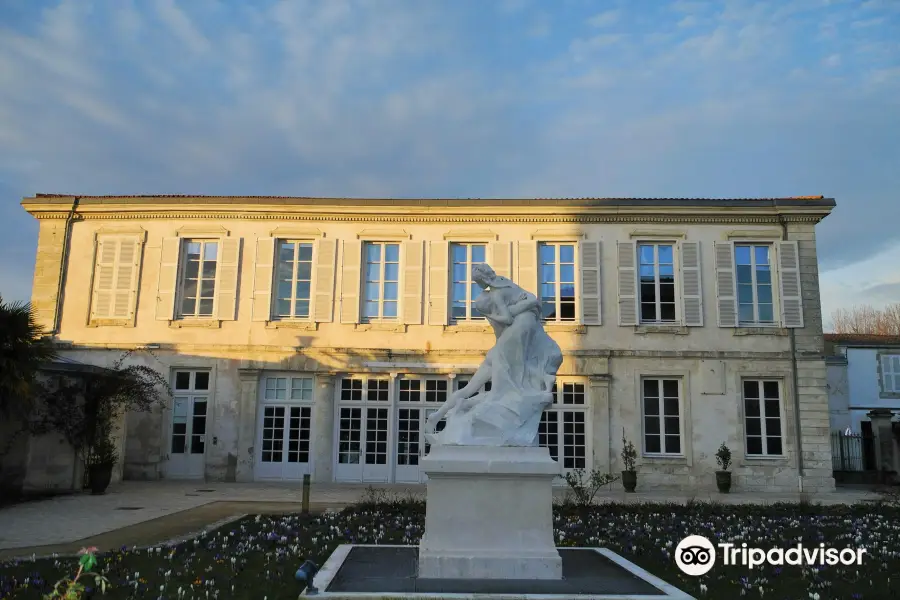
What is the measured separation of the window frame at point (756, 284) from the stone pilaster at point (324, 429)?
9.59 meters

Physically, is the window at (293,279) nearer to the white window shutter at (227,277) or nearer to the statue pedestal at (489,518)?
the white window shutter at (227,277)

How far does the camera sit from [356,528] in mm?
8836

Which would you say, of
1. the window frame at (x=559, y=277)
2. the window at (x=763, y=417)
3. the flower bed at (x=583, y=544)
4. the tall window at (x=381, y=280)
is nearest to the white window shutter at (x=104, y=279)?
the tall window at (x=381, y=280)

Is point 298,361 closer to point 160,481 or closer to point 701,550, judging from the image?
point 160,481

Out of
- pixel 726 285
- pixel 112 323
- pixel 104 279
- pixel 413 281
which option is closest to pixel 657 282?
pixel 726 285

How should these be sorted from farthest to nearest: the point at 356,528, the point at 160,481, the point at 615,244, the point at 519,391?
the point at 615,244 < the point at 160,481 < the point at 356,528 < the point at 519,391

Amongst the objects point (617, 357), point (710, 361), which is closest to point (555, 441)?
point (617, 357)

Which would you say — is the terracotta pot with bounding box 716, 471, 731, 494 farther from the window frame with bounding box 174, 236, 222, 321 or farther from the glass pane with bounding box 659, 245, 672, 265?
the window frame with bounding box 174, 236, 222, 321

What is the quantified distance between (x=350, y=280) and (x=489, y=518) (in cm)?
1251

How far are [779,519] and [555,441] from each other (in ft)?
23.7

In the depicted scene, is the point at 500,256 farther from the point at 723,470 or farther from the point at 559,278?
the point at 723,470

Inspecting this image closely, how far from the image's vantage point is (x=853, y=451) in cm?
2036

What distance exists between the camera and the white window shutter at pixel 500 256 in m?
17.6

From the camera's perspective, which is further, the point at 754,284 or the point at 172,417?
the point at 754,284
